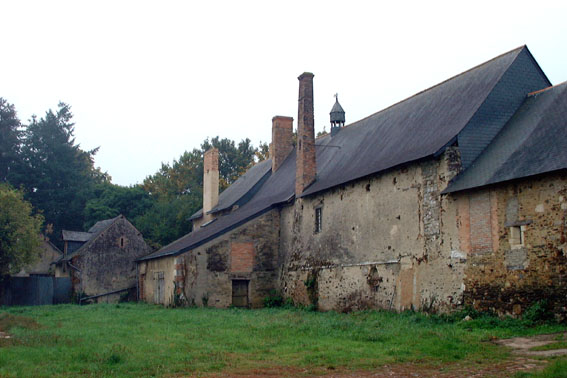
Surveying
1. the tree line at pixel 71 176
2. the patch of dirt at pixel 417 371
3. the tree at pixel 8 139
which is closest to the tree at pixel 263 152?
the tree line at pixel 71 176

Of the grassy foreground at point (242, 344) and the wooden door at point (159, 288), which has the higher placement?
the wooden door at point (159, 288)

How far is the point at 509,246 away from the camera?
15.4m

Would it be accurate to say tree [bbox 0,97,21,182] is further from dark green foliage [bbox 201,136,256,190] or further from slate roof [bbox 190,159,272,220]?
slate roof [bbox 190,159,272,220]

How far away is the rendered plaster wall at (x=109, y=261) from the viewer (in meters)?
35.8

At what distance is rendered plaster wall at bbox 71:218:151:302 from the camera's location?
3575 cm

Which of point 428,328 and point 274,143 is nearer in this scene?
point 428,328

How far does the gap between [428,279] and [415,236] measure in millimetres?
1430

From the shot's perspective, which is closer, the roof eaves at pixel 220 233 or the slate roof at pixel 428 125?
the slate roof at pixel 428 125

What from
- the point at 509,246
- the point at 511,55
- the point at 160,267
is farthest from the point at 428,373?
the point at 160,267

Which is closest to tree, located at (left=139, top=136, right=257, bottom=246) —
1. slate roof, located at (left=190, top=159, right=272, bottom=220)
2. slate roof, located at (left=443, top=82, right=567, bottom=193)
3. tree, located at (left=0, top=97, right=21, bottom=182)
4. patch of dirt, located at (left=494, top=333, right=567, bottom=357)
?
slate roof, located at (left=190, top=159, right=272, bottom=220)

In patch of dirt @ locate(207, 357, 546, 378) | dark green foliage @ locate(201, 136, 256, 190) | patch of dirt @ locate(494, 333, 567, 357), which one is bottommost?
patch of dirt @ locate(207, 357, 546, 378)

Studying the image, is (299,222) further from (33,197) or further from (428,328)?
(33,197)

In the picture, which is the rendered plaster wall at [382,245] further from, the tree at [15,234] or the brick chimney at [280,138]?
the tree at [15,234]

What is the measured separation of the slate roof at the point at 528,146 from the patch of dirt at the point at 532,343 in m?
3.93
